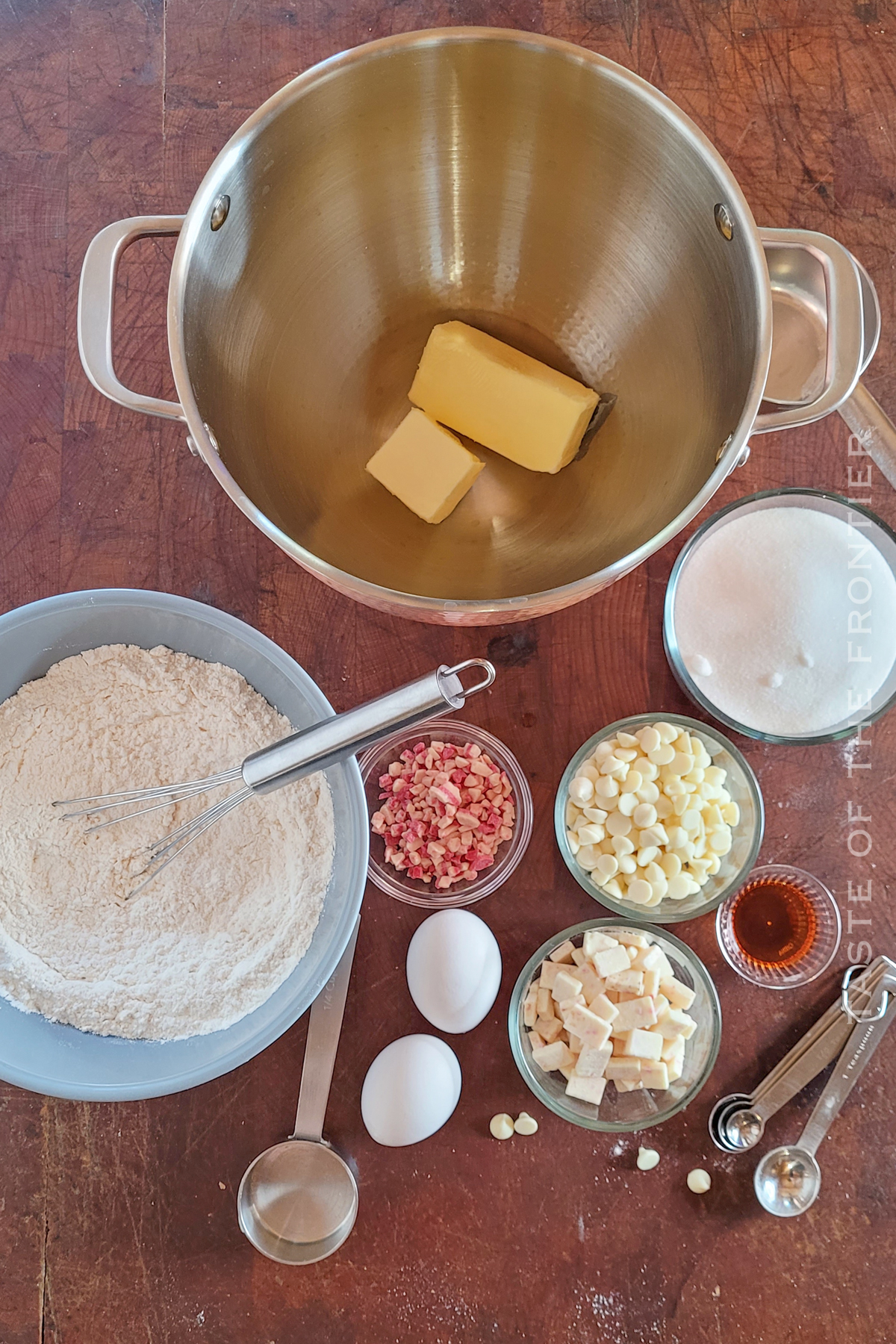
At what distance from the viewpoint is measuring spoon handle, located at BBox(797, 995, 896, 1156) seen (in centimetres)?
105

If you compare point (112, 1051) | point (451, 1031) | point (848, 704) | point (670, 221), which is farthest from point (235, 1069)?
point (670, 221)

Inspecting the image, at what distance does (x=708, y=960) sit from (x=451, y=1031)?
31cm

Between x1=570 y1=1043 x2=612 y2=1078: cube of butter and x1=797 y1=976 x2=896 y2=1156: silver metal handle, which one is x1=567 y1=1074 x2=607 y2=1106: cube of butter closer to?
x1=570 y1=1043 x2=612 y2=1078: cube of butter

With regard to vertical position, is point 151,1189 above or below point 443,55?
below

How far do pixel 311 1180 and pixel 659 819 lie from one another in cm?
58

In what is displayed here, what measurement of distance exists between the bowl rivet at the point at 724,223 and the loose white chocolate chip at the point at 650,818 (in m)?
0.50

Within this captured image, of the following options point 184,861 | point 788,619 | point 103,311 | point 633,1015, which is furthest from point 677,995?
point 103,311

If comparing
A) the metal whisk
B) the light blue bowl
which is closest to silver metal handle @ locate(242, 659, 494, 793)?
the metal whisk

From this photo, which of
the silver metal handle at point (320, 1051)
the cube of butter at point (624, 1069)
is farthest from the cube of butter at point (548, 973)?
the silver metal handle at point (320, 1051)

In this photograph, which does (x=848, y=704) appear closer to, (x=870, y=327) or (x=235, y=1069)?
(x=870, y=327)

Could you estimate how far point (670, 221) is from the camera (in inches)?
35.2

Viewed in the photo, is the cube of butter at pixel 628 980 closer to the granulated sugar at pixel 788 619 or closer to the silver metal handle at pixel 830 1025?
the silver metal handle at pixel 830 1025

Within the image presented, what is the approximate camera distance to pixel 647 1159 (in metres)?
1.06

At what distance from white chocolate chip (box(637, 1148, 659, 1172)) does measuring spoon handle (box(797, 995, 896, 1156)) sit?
0.54 feet
